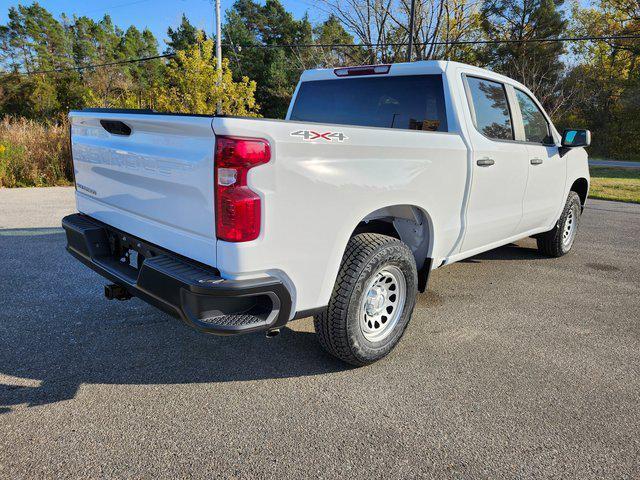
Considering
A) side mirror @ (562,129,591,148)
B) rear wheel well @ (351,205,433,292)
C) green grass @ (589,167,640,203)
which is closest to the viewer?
rear wheel well @ (351,205,433,292)

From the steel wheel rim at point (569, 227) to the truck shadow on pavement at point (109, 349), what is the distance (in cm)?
391

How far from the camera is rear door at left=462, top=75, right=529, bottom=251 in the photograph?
376 centimetres

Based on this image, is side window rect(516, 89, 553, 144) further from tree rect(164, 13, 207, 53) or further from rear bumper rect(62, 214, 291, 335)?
tree rect(164, 13, 207, 53)

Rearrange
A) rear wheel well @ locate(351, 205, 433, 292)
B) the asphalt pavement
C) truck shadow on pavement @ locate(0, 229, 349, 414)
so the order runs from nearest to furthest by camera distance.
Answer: the asphalt pavement < truck shadow on pavement @ locate(0, 229, 349, 414) < rear wheel well @ locate(351, 205, 433, 292)

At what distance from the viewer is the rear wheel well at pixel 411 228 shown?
3.33 m

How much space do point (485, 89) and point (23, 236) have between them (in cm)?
590

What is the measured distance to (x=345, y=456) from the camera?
2326 millimetres

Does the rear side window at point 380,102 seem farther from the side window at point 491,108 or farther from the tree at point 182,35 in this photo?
the tree at point 182,35

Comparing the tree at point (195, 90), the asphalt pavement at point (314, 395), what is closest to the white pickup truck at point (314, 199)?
the asphalt pavement at point (314, 395)

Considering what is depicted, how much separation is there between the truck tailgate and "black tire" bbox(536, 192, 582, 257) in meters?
→ 4.78

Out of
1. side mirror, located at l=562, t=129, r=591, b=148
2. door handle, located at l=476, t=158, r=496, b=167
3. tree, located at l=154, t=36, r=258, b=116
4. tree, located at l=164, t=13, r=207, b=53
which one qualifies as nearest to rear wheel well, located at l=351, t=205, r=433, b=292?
door handle, located at l=476, t=158, r=496, b=167

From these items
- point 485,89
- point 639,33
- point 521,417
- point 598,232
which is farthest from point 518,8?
point 521,417

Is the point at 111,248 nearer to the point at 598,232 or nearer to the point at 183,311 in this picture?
the point at 183,311

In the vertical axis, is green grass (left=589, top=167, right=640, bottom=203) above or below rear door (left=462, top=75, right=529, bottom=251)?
below
